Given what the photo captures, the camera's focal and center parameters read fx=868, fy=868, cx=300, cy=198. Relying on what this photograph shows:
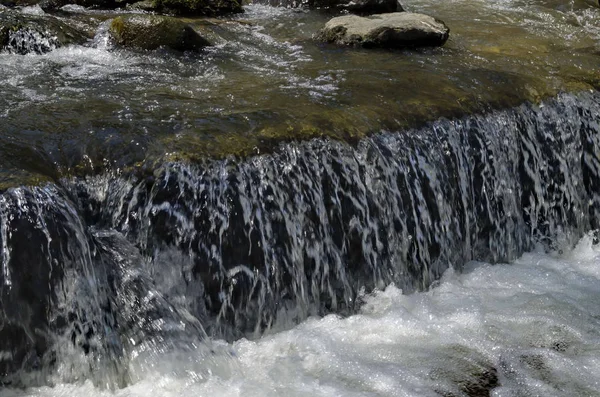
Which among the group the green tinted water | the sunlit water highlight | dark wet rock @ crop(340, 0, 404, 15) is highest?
dark wet rock @ crop(340, 0, 404, 15)

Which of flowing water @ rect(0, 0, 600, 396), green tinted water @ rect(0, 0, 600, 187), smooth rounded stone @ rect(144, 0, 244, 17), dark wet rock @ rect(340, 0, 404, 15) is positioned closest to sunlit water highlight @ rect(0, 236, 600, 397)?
flowing water @ rect(0, 0, 600, 396)

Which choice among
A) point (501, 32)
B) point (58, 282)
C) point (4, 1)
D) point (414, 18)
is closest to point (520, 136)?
point (414, 18)

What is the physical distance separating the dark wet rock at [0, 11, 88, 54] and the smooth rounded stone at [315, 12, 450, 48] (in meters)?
2.60

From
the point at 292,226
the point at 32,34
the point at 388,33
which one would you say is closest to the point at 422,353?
the point at 292,226

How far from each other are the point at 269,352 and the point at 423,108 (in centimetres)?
261

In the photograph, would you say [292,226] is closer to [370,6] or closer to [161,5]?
[161,5]

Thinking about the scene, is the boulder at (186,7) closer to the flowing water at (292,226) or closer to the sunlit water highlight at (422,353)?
the flowing water at (292,226)

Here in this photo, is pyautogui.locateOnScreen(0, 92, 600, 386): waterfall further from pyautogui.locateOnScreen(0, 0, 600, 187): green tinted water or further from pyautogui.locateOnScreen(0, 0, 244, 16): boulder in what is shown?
pyautogui.locateOnScreen(0, 0, 244, 16): boulder

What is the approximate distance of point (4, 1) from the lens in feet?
32.8

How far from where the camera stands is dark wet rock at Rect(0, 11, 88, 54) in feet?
26.3

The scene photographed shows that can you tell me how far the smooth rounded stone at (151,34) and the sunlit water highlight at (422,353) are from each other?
12.0 feet

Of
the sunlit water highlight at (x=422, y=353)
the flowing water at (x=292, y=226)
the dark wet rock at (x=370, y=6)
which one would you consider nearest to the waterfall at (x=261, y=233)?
the flowing water at (x=292, y=226)

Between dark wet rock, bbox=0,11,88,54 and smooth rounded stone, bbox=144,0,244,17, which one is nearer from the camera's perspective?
dark wet rock, bbox=0,11,88,54

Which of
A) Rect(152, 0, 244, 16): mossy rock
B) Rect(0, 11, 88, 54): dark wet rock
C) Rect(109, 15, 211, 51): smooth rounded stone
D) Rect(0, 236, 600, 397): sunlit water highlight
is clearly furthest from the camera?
Rect(152, 0, 244, 16): mossy rock
